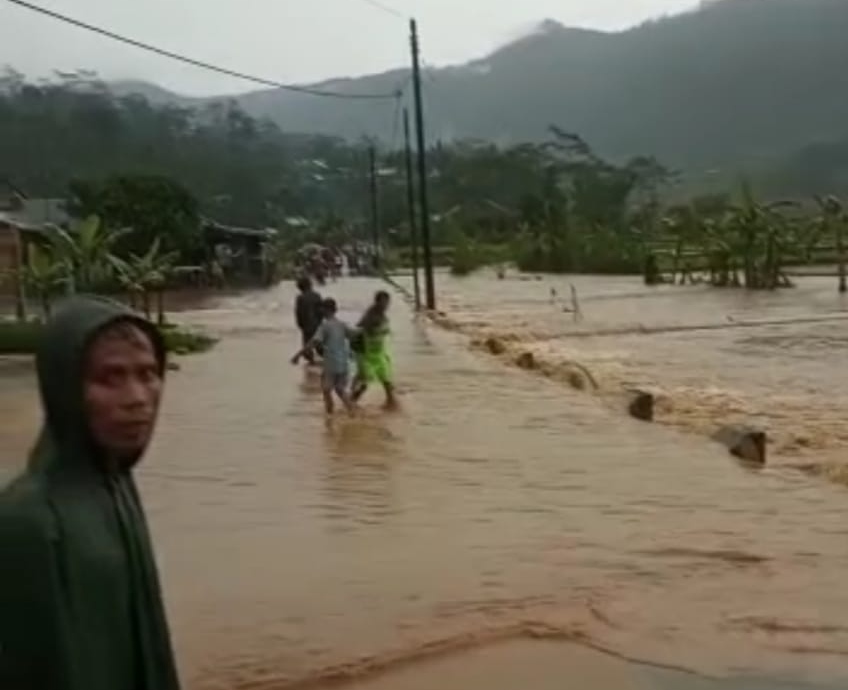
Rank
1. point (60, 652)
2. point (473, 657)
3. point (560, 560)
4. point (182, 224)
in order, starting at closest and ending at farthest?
point (60, 652) → point (473, 657) → point (560, 560) → point (182, 224)

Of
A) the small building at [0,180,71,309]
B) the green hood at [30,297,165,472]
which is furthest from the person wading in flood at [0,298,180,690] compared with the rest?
the small building at [0,180,71,309]

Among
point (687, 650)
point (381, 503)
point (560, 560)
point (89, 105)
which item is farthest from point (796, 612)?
point (89, 105)

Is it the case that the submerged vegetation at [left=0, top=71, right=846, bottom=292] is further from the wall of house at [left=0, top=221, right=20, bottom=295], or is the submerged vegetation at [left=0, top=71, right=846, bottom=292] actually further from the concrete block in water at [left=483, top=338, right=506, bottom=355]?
the concrete block in water at [left=483, top=338, right=506, bottom=355]

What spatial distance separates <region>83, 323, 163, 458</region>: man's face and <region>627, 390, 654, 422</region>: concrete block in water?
1388cm

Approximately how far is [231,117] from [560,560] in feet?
328

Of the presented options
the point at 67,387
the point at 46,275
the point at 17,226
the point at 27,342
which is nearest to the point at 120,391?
the point at 67,387

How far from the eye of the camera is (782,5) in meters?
185

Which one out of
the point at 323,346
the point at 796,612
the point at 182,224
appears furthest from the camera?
the point at 182,224

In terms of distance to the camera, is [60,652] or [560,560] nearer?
[60,652]

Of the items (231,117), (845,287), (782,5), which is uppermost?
(782,5)

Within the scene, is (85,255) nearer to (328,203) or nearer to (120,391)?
(120,391)

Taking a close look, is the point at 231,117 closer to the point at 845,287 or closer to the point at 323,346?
the point at 845,287

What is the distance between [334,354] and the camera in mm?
15516

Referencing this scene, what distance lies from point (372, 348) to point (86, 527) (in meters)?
13.8
